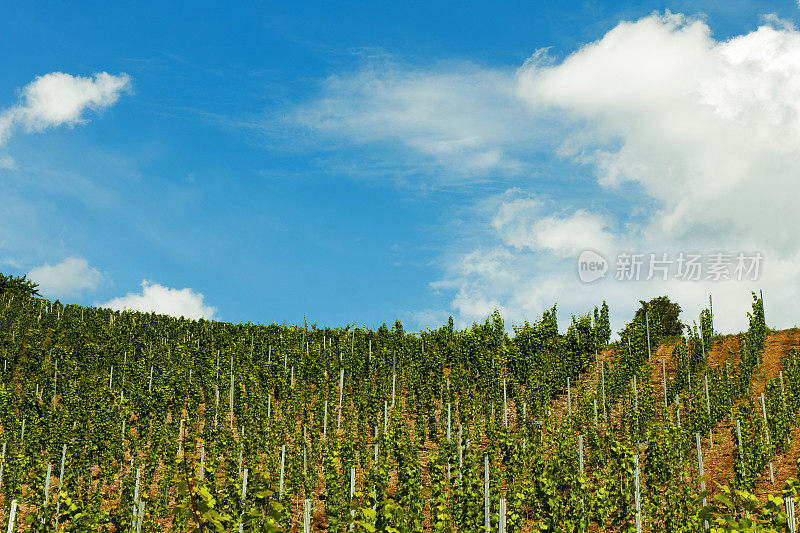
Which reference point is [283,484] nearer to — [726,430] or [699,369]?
[726,430]

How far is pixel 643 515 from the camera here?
11805 millimetres

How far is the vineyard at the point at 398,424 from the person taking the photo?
11984 millimetres

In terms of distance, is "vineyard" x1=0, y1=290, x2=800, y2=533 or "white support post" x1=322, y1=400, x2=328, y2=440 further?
"white support post" x1=322, y1=400, x2=328, y2=440

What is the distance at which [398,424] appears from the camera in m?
17.0

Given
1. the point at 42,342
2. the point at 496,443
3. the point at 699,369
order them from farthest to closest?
1. the point at 42,342
2. the point at 699,369
3. the point at 496,443

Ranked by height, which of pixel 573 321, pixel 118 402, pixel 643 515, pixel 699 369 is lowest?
pixel 643 515

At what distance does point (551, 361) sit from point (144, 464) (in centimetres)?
1390

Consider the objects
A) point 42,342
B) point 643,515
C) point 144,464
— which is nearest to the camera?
point 643,515

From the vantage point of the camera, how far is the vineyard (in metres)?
12.0

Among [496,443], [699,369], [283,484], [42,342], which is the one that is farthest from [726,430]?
[42,342]

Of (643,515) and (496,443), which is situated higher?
(496,443)

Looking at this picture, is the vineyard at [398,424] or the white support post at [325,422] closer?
the vineyard at [398,424]

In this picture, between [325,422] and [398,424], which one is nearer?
[398,424]

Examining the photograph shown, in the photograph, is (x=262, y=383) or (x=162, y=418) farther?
(x=262, y=383)
